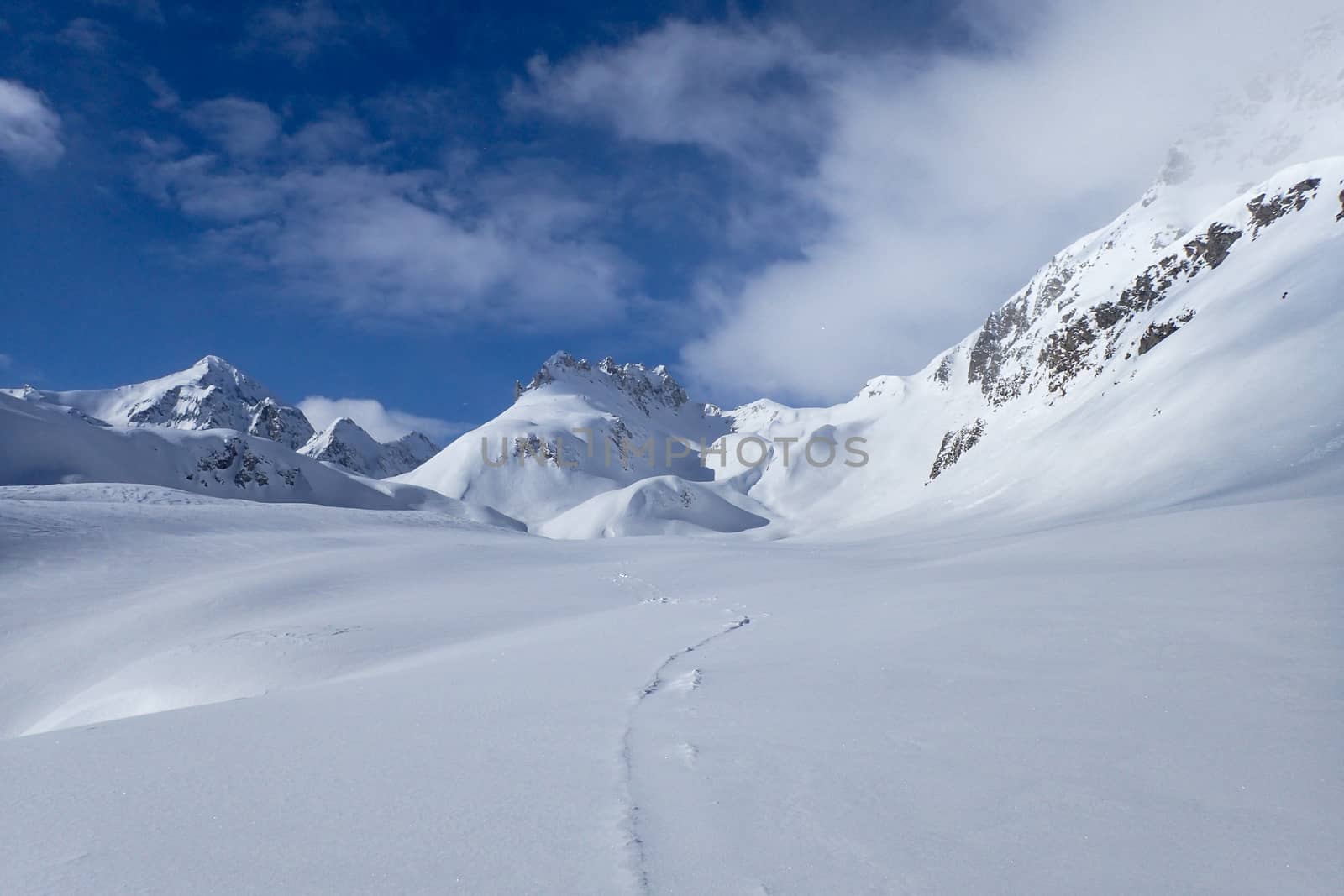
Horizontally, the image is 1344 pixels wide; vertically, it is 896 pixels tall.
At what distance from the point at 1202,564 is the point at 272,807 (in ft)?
31.6

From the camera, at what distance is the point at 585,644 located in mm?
7559

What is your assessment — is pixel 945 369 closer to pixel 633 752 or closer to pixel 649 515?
pixel 649 515

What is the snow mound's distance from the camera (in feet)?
311

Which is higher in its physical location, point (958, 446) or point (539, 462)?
point (539, 462)

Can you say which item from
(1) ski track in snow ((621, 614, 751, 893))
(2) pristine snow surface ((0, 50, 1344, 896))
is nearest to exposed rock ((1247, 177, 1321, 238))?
(2) pristine snow surface ((0, 50, 1344, 896))

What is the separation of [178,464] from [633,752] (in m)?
100

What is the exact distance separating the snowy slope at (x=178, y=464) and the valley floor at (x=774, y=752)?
80141 millimetres

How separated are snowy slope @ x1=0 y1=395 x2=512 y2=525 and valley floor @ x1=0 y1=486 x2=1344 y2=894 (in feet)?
263

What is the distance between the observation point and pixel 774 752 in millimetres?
3590

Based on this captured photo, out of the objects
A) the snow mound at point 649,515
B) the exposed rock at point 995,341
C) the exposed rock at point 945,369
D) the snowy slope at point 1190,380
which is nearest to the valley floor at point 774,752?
the snowy slope at point 1190,380

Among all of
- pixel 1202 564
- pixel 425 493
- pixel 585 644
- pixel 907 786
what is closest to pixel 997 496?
pixel 1202 564

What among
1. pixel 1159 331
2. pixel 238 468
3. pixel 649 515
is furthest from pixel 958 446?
pixel 238 468

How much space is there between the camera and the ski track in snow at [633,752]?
2445 millimetres

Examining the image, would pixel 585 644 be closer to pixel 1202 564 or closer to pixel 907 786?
pixel 907 786
